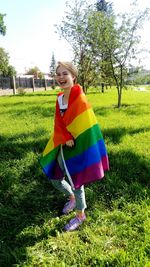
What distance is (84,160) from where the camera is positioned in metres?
2.91

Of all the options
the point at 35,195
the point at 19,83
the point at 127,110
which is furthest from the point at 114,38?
the point at 19,83

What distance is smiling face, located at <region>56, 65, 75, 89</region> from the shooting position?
2898mm

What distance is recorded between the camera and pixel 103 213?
340 centimetres

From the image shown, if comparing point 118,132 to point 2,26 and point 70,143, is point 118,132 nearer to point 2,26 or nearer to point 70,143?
point 70,143

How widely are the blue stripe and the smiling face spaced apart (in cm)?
67

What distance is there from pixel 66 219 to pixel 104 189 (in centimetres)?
89

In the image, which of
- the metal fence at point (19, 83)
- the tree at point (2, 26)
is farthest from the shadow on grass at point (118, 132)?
the tree at point (2, 26)

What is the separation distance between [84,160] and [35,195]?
4.39ft

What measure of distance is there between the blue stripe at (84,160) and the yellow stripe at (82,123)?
0.21m

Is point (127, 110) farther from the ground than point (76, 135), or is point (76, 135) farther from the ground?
point (76, 135)

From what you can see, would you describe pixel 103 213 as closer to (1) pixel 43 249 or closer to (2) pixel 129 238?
(2) pixel 129 238

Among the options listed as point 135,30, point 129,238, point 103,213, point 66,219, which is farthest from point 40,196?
point 135,30

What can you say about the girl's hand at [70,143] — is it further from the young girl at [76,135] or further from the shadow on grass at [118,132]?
Result: the shadow on grass at [118,132]

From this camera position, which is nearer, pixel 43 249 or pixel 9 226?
pixel 43 249
